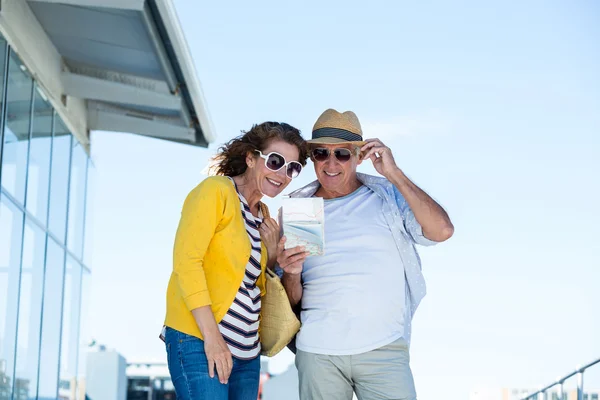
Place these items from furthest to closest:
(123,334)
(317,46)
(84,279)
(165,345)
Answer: (123,334), (317,46), (84,279), (165,345)

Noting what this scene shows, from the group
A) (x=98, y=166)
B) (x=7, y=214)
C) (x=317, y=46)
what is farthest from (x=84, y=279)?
(x=317, y=46)

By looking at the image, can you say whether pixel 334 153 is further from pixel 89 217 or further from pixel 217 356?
pixel 89 217

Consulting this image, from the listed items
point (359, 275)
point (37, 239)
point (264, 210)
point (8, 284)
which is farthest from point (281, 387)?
point (264, 210)

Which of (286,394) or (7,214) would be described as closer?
(7,214)

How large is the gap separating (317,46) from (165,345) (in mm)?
26909

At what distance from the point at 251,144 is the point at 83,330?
9.03 metres

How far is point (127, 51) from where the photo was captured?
33.1ft

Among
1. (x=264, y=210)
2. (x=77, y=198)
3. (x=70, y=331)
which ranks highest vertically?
(x=77, y=198)

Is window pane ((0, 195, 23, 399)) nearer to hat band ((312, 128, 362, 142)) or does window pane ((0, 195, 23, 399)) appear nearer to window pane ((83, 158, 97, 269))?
window pane ((83, 158, 97, 269))

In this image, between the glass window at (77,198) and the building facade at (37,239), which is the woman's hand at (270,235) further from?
the glass window at (77,198)

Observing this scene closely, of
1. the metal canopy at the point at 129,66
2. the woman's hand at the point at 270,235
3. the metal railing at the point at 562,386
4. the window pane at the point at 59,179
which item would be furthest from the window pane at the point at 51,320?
the woman's hand at the point at 270,235

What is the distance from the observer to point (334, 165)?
16.5 ft

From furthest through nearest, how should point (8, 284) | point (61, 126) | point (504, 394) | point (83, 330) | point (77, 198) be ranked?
point (83, 330), point (77, 198), point (61, 126), point (504, 394), point (8, 284)

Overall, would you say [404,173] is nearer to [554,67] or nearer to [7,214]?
[7,214]
